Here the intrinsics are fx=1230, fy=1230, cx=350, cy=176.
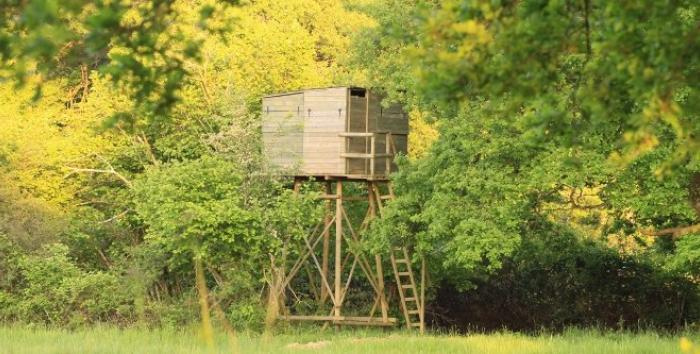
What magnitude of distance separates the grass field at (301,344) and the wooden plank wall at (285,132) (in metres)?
4.57

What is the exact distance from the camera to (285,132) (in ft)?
87.8

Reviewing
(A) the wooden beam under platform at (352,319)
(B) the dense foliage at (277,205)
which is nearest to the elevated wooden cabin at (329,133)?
(B) the dense foliage at (277,205)

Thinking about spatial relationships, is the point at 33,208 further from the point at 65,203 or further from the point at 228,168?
the point at 228,168

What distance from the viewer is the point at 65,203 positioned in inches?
1164

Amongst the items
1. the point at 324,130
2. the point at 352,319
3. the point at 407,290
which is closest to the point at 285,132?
the point at 324,130

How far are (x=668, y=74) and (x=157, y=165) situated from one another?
20.7 m

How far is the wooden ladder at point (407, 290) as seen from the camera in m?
26.9

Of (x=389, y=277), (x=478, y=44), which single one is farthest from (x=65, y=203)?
(x=478, y=44)

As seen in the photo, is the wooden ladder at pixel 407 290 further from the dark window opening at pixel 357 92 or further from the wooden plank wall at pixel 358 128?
the dark window opening at pixel 357 92

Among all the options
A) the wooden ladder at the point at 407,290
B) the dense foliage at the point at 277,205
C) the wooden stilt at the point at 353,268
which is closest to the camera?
the dense foliage at the point at 277,205

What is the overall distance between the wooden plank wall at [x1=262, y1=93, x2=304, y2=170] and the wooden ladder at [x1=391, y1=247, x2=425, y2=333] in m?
3.02

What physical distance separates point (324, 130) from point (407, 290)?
4.94m

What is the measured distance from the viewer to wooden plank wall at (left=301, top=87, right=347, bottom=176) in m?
26.5

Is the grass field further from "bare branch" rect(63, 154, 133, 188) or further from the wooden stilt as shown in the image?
"bare branch" rect(63, 154, 133, 188)
